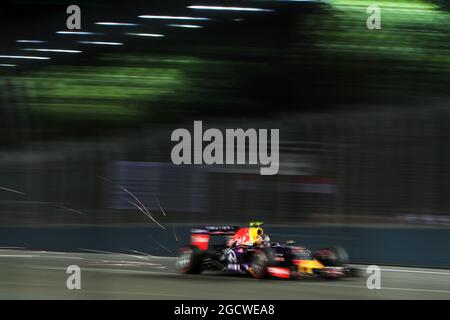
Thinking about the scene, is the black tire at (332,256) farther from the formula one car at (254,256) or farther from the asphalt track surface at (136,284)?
the asphalt track surface at (136,284)

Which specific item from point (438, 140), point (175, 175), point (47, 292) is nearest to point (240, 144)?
point (175, 175)

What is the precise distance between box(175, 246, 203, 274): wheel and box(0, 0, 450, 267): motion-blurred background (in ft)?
0.44

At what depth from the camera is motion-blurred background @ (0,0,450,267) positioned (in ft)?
11.0

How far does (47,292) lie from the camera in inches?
149

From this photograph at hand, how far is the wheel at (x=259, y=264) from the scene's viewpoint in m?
4.42

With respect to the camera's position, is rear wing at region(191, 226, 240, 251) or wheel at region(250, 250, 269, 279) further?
wheel at region(250, 250, 269, 279)

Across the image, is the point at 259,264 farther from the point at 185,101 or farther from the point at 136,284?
the point at 185,101

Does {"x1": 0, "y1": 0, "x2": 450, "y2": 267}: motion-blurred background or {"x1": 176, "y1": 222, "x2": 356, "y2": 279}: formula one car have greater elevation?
{"x1": 0, "y1": 0, "x2": 450, "y2": 267}: motion-blurred background

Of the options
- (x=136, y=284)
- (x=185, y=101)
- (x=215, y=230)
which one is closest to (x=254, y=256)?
(x=215, y=230)

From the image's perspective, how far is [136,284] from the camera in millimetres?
3699

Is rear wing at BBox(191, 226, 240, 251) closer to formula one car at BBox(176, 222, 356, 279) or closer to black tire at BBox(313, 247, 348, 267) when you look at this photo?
formula one car at BBox(176, 222, 356, 279)

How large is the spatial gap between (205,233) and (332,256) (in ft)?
2.67

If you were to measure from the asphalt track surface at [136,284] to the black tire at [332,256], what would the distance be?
18 cm

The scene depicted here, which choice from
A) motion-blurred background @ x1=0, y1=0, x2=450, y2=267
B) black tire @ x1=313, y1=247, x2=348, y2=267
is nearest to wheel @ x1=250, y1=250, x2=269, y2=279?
black tire @ x1=313, y1=247, x2=348, y2=267
